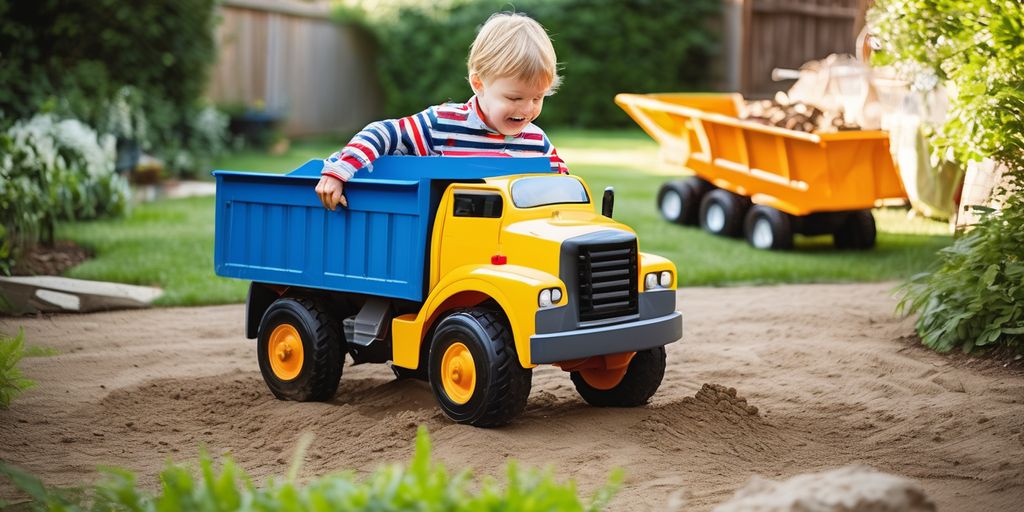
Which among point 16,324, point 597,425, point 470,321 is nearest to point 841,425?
point 597,425

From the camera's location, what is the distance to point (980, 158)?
574cm

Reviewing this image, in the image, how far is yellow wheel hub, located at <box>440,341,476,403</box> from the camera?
421 centimetres

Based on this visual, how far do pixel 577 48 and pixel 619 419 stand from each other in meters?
17.3

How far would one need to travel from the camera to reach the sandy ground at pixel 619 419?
3898 millimetres

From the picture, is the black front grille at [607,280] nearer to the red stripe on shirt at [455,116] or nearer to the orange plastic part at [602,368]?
the orange plastic part at [602,368]

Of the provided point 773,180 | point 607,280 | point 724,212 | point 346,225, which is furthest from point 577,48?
point 607,280

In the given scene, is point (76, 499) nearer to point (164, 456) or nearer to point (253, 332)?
point (164, 456)

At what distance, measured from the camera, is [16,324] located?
6.23 metres

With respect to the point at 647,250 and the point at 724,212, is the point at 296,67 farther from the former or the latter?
the point at 647,250

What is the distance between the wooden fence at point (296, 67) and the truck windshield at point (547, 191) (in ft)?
40.9

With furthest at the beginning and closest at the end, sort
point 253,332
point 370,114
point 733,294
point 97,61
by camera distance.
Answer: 1. point 370,114
2. point 97,61
3. point 733,294
4. point 253,332

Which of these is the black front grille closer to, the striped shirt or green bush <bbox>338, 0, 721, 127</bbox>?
the striped shirt

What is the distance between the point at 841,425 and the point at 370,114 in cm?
1763

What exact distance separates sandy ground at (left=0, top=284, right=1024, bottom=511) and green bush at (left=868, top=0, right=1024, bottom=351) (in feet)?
0.66
